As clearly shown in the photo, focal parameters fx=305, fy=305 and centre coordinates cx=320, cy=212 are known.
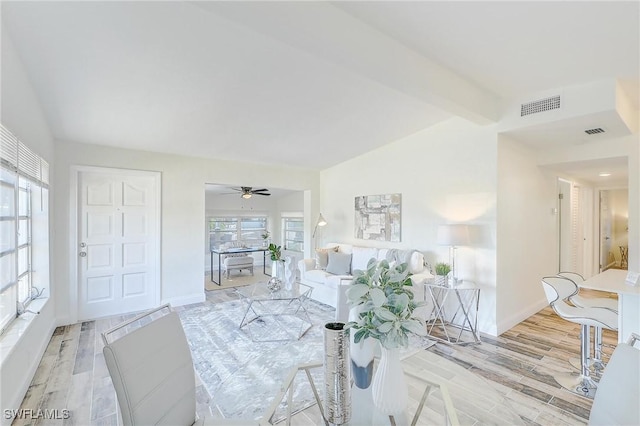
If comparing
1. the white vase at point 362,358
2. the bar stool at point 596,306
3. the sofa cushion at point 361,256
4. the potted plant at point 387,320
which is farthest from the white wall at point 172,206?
the bar stool at point 596,306

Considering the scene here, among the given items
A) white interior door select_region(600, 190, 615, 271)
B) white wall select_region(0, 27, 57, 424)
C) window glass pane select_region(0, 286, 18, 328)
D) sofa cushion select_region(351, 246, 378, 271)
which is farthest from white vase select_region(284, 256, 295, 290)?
white interior door select_region(600, 190, 615, 271)

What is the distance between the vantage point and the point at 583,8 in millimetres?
1951

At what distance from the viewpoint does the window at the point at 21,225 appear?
2180 millimetres

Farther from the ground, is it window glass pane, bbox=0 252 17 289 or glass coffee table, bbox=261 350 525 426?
window glass pane, bbox=0 252 17 289

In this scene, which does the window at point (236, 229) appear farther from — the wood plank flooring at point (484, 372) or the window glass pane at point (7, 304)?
the window glass pane at point (7, 304)

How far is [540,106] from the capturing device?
3256 mm

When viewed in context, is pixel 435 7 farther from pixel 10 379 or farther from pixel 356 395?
pixel 10 379

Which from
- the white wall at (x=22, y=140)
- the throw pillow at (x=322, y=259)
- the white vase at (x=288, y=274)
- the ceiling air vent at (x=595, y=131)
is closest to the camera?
the white wall at (x=22, y=140)

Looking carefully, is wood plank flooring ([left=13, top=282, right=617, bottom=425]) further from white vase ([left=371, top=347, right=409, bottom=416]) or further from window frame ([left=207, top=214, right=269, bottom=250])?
window frame ([left=207, top=214, right=269, bottom=250])

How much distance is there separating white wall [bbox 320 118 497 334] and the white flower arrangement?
3.05 metres

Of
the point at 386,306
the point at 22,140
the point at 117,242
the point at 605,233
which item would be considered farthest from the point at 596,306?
the point at 605,233

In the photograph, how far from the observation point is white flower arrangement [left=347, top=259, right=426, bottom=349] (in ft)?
3.76

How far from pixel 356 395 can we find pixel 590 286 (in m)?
2.38

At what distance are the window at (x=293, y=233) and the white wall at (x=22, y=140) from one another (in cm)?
564
